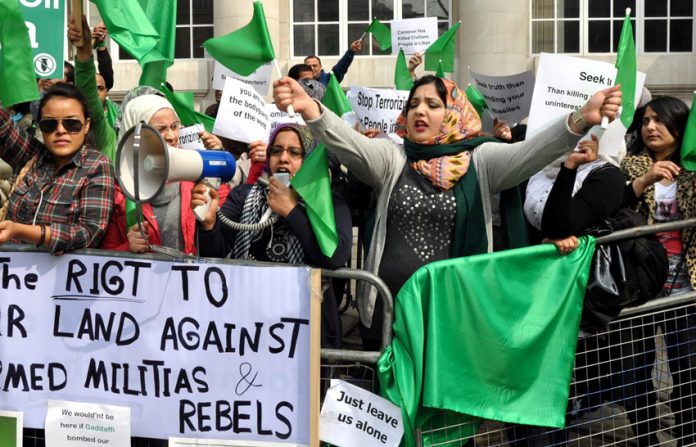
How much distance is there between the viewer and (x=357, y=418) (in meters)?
3.73

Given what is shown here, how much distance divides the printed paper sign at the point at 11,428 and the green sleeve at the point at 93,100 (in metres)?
1.59

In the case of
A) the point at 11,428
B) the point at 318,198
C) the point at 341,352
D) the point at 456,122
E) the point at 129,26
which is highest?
the point at 129,26

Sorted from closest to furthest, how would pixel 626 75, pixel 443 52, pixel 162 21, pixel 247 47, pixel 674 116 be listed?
pixel 626 75 < pixel 674 116 < pixel 247 47 < pixel 162 21 < pixel 443 52

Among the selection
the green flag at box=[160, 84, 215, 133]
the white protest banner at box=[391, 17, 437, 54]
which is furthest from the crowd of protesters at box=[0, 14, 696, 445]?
the white protest banner at box=[391, 17, 437, 54]

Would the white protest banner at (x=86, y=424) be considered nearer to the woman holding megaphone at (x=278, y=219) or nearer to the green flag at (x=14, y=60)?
the woman holding megaphone at (x=278, y=219)

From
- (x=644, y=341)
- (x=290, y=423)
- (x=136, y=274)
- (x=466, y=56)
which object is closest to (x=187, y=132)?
(x=136, y=274)

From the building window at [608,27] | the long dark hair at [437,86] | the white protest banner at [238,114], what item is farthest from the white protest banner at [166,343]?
the building window at [608,27]

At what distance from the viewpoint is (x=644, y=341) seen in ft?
14.3

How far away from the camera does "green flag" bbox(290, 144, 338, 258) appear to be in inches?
153

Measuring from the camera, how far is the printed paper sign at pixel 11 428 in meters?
3.90

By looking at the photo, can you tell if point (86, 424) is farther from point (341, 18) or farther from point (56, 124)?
point (341, 18)

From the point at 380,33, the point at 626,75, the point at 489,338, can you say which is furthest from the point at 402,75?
the point at 489,338

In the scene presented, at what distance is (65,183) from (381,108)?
2.81 meters

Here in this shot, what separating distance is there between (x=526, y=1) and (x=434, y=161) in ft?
41.7
